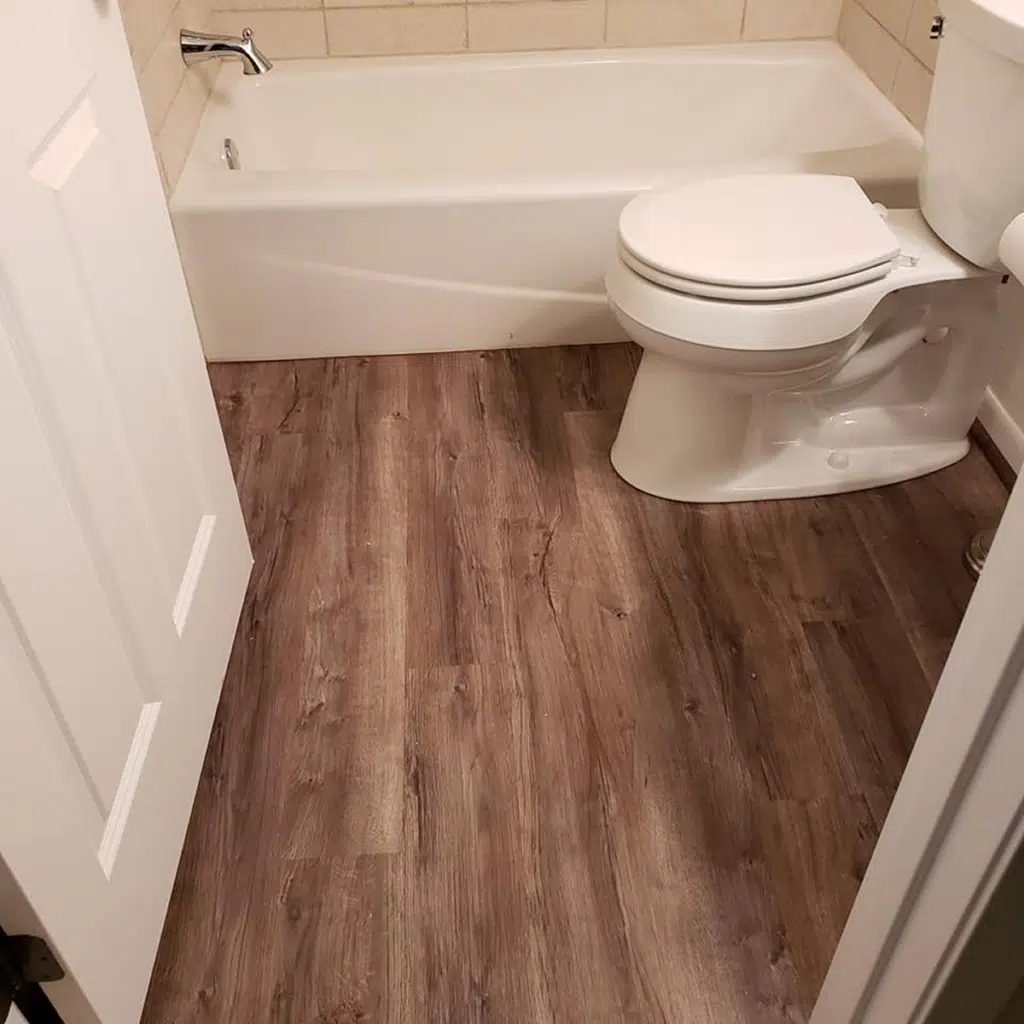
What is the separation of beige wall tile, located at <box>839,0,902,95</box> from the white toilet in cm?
69

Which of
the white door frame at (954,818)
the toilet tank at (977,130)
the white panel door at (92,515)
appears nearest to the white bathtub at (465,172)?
the toilet tank at (977,130)

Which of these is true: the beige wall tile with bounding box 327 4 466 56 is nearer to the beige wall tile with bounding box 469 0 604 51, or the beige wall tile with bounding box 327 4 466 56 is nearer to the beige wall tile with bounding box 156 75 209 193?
the beige wall tile with bounding box 469 0 604 51

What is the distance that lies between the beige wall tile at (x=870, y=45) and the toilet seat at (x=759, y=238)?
0.71 metres

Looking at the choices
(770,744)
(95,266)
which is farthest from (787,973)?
(95,266)

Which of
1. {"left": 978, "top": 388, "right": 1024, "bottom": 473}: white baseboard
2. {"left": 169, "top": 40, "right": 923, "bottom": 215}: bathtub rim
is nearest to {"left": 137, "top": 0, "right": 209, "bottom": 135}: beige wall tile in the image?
{"left": 169, "top": 40, "right": 923, "bottom": 215}: bathtub rim

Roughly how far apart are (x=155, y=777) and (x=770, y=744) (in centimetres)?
81

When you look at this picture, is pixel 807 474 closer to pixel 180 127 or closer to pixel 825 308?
pixel 825 308

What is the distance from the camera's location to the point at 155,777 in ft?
3.88

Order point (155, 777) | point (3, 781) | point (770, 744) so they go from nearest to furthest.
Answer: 1. point (3, 781)
2. point (155, 777)
3. point (770, 744)

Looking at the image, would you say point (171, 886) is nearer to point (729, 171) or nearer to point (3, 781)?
point (3, 781)

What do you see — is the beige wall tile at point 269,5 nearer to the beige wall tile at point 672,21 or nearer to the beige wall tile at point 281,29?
the beige wall tile at point 281,29

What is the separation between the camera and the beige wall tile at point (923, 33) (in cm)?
202

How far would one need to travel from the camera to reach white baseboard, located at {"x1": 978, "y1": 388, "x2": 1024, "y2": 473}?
1850 millimetres

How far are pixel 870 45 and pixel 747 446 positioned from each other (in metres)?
1.13
